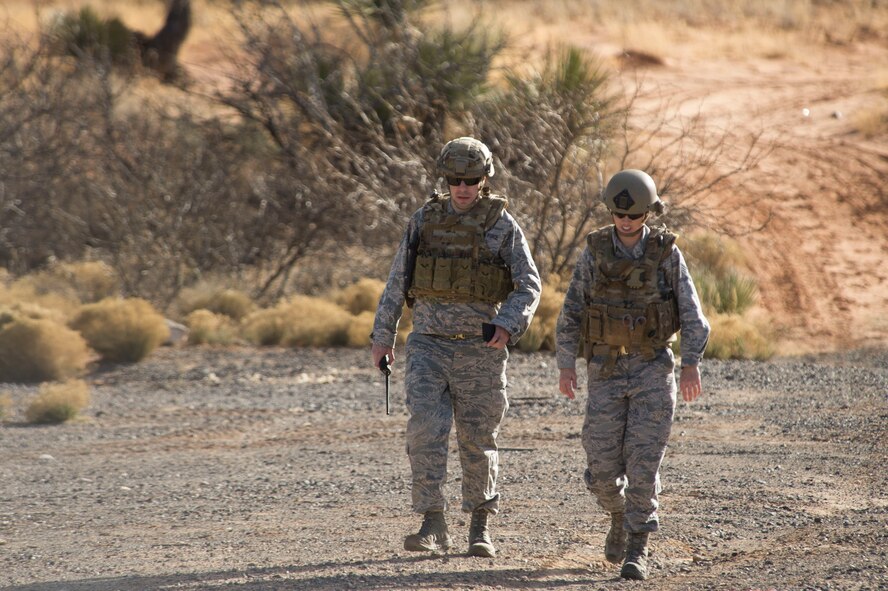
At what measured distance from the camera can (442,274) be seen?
545 cm

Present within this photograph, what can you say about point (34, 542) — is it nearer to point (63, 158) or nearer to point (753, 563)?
point (753, 563)

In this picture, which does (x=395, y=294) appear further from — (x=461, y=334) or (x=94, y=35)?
(x=94, y=35)

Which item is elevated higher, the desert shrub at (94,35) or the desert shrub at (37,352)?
the desert shrub at (94,35)

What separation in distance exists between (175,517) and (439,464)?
193cm

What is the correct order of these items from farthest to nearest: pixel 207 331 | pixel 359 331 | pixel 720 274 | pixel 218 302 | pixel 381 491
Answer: pixel 720 274, pixel 218 302, pixel 207 331, pixel 359 331, pixel 381 491

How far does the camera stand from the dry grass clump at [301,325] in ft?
46.2

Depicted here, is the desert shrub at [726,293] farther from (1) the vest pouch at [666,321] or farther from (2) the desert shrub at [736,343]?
(1) the vest pouch at [666,321]

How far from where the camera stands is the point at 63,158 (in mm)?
17781

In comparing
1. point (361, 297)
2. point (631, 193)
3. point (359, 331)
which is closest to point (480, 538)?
point (631, 193)

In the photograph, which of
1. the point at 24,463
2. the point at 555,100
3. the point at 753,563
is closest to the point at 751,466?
the point at 753,563

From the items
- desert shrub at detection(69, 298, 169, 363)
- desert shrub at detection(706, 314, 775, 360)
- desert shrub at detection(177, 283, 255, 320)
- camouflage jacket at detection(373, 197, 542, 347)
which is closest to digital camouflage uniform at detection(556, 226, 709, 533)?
camouflage jacket at detection(373, 197, 542, 347)

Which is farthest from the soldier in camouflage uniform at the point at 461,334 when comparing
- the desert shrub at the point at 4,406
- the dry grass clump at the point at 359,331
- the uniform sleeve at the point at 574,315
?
the dry grass clump at the point at 359,331

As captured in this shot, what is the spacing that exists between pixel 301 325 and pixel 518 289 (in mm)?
8949

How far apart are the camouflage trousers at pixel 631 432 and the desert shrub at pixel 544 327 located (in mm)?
7490
